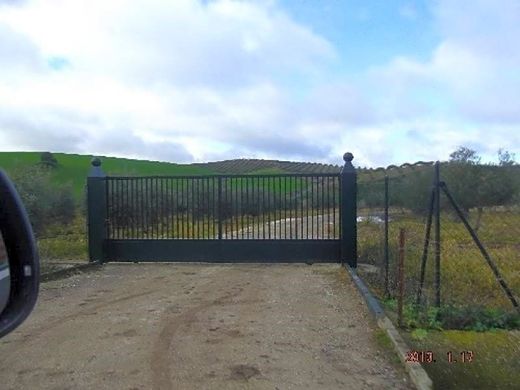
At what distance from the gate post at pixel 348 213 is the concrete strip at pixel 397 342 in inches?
115

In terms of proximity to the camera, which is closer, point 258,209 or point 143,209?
point 258,209

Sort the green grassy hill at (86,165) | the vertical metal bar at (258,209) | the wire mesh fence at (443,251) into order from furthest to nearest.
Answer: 1. the green grassy hill at (86,165)
2. the vertical metal bar at (258,209)
3. the wire mesh fence at (443,251)

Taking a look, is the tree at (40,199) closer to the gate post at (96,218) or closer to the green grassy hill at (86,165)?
the gate post at (96,218)

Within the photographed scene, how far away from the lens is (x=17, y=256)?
98.6 inches

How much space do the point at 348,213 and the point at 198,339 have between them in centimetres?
651

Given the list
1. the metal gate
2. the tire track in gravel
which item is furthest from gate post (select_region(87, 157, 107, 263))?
the tire track in gravel

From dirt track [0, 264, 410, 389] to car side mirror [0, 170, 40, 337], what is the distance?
111 inches

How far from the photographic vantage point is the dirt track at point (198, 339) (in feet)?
17.4

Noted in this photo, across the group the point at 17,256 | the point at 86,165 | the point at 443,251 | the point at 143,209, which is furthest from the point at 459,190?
the point at 86,165

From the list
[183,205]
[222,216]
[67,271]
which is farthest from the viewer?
[183,205]

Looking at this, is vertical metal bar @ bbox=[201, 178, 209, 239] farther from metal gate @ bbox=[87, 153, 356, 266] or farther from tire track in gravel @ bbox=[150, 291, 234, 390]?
tire track in gravel @ bbox=[150, 291, 234, 390]

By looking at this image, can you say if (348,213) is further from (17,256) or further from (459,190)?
(17,256)

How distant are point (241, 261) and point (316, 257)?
5.29ft

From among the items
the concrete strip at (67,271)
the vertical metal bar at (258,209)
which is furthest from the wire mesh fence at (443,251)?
the concrete strip at (67,271)
